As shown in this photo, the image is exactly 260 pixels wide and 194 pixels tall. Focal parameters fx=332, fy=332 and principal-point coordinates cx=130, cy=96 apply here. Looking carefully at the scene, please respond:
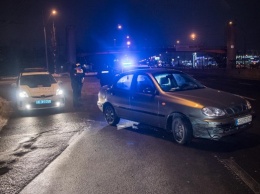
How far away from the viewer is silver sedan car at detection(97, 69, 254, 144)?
265 inches

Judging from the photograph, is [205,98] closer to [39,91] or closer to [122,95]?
[122,95]

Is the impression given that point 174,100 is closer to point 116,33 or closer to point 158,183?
point 158,183

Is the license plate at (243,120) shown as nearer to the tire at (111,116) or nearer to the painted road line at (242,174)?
the painted road line at (242,174)

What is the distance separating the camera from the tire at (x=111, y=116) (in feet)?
31.4

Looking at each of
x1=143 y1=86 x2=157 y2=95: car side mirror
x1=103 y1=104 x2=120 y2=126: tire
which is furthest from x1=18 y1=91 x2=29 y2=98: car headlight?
x1=143 y1=86 x2=157 y2=95: car side mirror

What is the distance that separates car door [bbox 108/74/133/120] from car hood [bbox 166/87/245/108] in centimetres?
157

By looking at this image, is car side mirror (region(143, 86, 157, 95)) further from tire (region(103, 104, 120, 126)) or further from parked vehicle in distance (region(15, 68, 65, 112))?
parked vehicle in distance (region(15, 68, 65, 112))

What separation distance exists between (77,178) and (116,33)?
3168 inches

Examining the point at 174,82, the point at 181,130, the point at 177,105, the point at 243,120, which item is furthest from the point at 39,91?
the point at 243,120

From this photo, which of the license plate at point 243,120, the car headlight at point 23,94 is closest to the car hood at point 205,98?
the license plate at point 243,120

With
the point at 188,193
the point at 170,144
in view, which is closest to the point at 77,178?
the point at 188,193

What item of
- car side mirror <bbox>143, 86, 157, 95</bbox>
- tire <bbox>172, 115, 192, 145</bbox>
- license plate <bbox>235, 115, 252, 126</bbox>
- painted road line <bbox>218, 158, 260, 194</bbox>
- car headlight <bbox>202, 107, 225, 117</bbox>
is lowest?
painted road line <bbox>218, 158, 260, 194</bbox>

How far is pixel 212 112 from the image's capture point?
671 cm

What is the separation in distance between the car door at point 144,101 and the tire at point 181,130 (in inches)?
22.5
